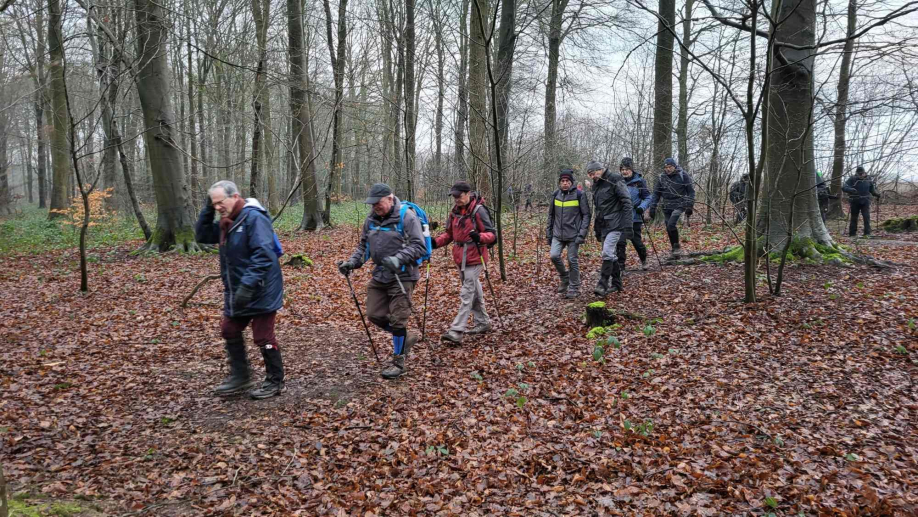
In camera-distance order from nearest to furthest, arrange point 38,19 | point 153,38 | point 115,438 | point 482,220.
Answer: point 115,438 < point 482,220 < point 153,38 < point 38,19

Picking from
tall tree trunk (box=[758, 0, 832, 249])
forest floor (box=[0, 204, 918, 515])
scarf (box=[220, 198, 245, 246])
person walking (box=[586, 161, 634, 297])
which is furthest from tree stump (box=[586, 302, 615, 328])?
scarf (box=[220, 198, 245, 246])

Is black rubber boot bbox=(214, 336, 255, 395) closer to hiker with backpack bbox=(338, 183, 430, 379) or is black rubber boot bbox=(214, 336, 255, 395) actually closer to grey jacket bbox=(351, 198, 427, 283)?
hiker with backpack bbox=(338, 183, 430, 379)

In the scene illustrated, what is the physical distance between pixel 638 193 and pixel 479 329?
414 cm

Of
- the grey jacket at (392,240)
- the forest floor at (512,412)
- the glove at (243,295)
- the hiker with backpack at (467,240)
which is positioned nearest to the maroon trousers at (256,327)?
the glove at (243,295)

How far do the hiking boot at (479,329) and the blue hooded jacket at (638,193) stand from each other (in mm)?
3690

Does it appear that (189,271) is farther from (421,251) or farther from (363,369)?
(421,251)

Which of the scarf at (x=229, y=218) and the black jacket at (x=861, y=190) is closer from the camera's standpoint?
the scarf at (x=229, y=218)

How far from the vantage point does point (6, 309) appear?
779 centimetres

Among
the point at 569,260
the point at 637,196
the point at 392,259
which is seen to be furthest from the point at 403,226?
the point at 637,196

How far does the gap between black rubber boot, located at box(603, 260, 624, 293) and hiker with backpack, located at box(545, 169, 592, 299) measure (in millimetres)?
546

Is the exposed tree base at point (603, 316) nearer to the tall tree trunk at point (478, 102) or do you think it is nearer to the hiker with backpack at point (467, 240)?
the hiker with backpack at point (467, 240)

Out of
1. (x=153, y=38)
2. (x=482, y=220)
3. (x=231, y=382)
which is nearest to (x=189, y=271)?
(x=153, y=38)

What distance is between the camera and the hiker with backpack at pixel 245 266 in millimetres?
4711

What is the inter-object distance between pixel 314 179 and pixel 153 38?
5.91 m
